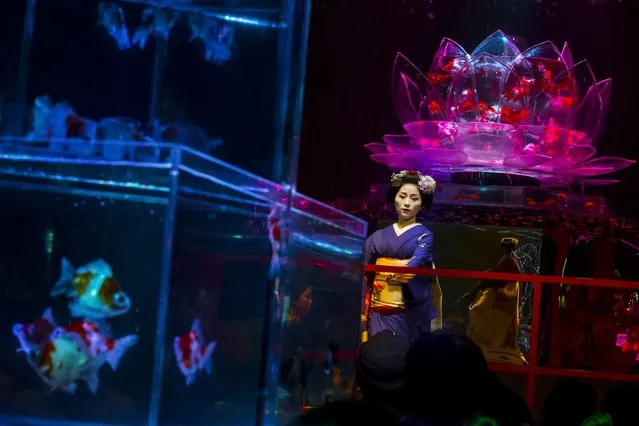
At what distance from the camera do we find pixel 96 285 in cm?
143

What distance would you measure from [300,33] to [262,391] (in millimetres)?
714

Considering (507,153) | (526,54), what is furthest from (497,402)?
(526,54)

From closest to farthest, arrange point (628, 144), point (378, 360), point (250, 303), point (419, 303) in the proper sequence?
point (250, 303), point (378, 360), point (419, 303), point (628, 144)

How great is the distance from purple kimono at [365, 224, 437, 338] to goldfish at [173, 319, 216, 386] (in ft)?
5.37

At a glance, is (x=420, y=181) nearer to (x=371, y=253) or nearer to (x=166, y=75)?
(x=371, y=253)

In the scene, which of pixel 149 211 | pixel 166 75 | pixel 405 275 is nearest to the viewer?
pixel 149 211

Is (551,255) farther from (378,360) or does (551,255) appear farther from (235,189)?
(235,189)

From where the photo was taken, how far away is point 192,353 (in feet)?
4.72

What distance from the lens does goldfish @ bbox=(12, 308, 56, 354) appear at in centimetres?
147

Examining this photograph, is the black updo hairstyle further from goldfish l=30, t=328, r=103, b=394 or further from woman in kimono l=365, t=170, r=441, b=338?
goldfish l=30, t=328, r=103, b=394

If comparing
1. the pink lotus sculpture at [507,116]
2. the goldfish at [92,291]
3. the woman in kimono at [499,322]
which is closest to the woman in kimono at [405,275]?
the woman in kimono at [499,322]

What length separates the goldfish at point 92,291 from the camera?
1428 mm

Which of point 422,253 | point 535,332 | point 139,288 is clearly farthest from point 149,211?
point 422,253

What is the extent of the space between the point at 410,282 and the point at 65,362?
1.79 m
